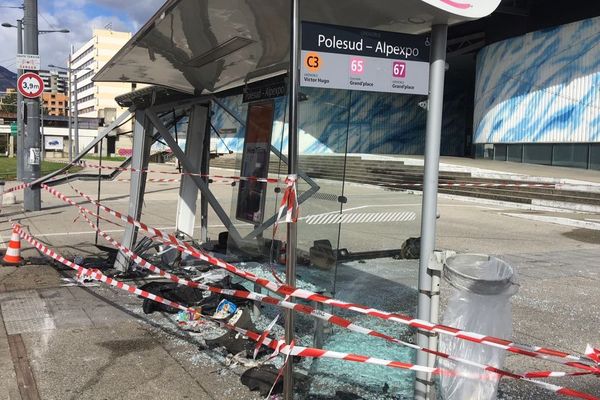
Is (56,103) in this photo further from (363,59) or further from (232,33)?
(363,59)

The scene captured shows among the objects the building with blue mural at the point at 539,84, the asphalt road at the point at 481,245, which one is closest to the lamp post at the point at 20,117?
the asphalt road at the point at 481,245

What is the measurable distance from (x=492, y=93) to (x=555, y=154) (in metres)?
5.78

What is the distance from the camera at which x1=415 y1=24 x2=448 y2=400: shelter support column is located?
10.3 ft

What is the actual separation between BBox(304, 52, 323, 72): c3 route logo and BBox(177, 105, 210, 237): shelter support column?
180 inches

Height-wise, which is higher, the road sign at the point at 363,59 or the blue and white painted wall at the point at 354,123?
the road sign at the point at 363,59

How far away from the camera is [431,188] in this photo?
3193 mm

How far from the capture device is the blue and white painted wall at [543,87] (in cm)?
2434

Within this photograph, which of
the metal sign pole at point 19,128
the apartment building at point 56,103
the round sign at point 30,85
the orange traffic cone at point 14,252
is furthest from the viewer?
the apartment building at point 56,103

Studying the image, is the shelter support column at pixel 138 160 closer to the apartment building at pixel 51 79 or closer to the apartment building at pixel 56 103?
the apartment building at pixel 51 79

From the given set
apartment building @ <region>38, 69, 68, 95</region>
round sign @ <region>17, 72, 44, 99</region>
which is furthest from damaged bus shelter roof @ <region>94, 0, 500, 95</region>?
apartment building @ <region>38, 69, 68, 95</region>

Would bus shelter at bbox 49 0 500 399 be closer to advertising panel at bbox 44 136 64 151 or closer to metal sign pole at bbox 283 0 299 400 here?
metal sign pole at bbox 283 0 299 400

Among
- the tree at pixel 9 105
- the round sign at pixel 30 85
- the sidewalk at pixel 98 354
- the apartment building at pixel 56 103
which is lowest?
the sidewalk at pixel 98 354

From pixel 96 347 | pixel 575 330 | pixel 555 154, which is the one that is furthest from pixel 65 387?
pixel 555 154

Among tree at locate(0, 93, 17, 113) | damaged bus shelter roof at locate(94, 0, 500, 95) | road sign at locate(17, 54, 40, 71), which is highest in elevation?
tree at locate(0, 93, 17, 113)
